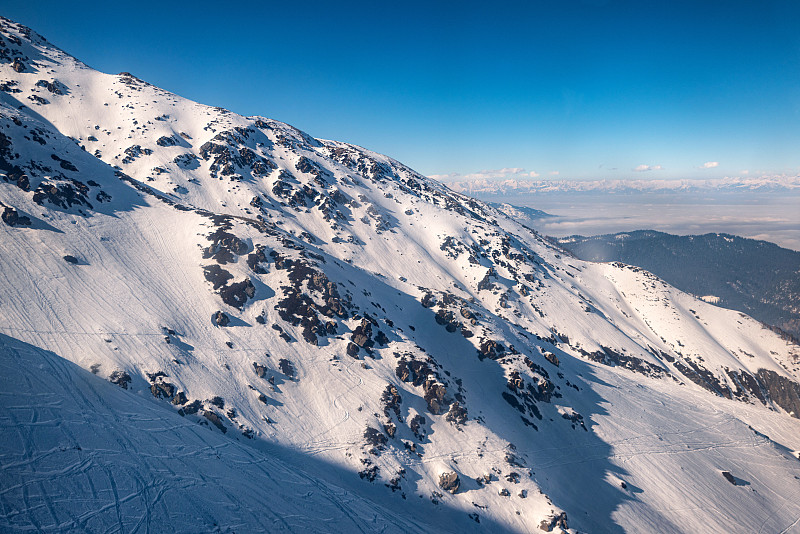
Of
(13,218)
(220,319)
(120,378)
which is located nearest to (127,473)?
(120,378)

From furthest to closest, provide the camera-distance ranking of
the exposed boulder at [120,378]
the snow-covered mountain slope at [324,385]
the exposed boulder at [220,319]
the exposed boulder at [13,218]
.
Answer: the exposed boulder at [220,319]
the exposed boulder at [13,218]
the snow-covered mountain slope at [324,385]
the exposed boulder at [120,378]

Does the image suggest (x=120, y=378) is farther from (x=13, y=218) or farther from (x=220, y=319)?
(x=13, y=218)

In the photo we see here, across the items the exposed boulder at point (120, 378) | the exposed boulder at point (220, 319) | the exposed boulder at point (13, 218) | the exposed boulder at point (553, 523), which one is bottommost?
the exposed boulder at point (553, 523)

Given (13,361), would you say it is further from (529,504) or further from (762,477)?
(762,477)

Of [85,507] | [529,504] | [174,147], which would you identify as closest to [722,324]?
[529,504]

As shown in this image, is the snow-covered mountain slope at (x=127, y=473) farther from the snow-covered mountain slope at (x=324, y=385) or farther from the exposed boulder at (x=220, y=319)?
the exposed boulder at (x=220, y=319)

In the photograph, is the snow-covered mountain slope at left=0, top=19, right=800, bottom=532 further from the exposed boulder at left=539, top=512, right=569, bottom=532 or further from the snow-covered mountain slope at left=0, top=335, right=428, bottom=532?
the exposed boulder at left=539, top=512, right=569, bottom=532

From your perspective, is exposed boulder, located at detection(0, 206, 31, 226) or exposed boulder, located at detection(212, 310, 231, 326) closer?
exposed boulder, located at detection(0, 206, 31, 226)

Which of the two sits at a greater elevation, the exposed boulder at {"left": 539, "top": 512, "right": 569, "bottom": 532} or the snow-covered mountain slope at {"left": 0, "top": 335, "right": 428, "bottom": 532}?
the snow-covered mountain slope at {"left": 0, "top": 335, "right": 428, "bottom": 532}

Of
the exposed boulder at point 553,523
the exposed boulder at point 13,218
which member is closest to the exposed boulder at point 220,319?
the exposed boulder at point 13,218

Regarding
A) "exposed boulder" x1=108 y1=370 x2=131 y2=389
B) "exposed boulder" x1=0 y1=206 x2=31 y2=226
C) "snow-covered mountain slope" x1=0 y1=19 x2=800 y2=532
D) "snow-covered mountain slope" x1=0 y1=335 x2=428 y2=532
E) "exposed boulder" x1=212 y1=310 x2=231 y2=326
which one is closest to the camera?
"snow-covered mountain slope" x1=0 y1=335 x2=428 y2=532

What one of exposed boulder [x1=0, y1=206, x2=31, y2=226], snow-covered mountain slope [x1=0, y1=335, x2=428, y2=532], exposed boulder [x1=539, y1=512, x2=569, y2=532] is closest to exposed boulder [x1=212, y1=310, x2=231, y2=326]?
snow-covered mountain slope [x1=0, y1=335, x2=428, y2=532]

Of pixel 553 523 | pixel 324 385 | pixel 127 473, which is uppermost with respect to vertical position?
pixel 127 473
